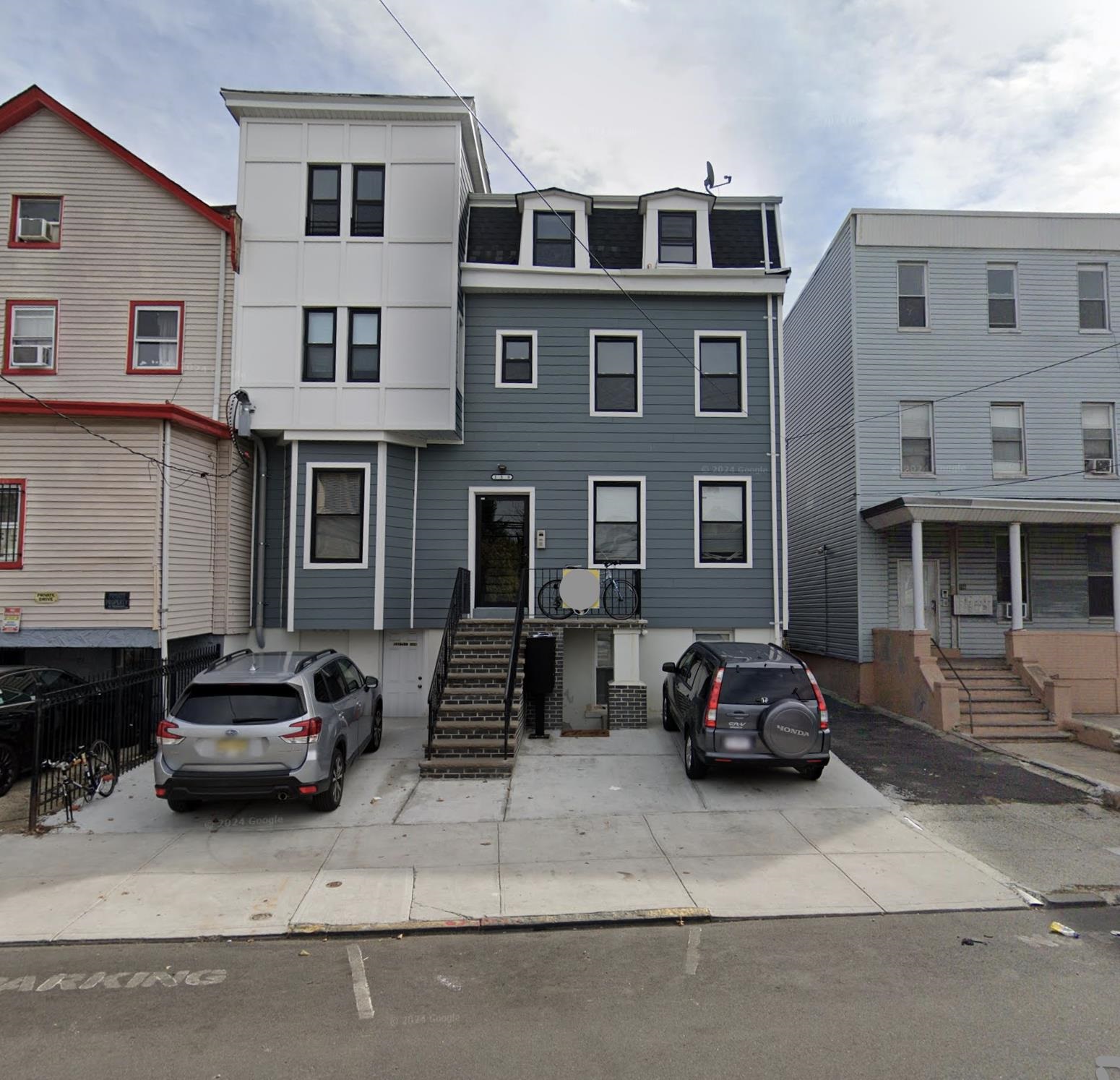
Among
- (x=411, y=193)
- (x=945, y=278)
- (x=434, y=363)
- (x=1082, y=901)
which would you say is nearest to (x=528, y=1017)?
(x=1082, y=901)

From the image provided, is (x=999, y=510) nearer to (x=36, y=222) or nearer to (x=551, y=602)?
(x=551, y=602)

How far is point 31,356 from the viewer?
45.6ft

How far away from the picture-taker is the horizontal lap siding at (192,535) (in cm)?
1217

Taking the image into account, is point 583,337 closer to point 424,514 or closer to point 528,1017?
point 424,514

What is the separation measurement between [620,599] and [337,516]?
526 centimetres

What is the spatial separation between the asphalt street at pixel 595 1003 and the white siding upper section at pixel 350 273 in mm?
9665

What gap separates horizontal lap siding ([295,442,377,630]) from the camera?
44.7 feet

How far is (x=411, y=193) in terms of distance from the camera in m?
14.2

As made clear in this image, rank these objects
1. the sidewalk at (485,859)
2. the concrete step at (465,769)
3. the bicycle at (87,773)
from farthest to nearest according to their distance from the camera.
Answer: the concrete step at (465,769), the bicycle at (87,773), the sidewalk at (485,859)

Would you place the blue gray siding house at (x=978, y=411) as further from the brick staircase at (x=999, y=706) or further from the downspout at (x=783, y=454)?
the downspout at (x=783, y=454)

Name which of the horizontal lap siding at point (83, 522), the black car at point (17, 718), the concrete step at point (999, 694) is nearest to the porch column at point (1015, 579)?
the concrete step at point (999, 694)

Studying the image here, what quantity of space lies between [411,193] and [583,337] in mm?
4035

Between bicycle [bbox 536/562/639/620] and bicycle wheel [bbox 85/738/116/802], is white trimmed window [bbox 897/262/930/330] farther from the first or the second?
bicycle wheel [bbox 85/738/116/802]

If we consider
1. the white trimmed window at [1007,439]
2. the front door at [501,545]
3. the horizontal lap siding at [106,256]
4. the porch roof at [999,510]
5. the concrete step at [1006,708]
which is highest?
the horizontal lap siding at [106,256]
